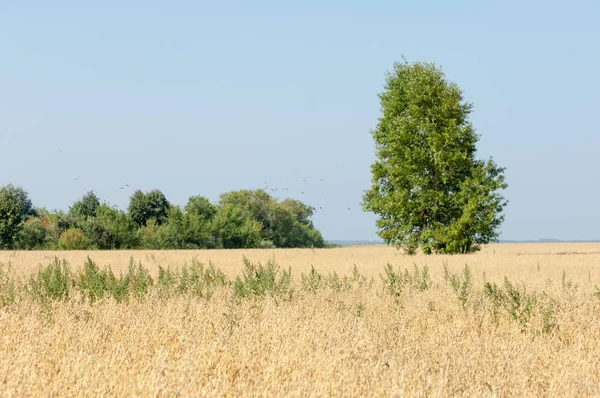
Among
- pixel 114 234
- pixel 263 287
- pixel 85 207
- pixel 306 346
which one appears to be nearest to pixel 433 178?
pixel 263 287

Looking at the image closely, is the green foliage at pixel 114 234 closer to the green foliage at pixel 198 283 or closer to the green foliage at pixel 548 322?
the green foliage at pixel 198 283

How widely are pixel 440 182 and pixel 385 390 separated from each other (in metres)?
30.2

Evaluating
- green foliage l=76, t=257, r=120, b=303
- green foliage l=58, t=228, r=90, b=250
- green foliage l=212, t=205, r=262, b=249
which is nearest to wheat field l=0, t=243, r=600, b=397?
green foliage l=76, t=257, r=120, b=303

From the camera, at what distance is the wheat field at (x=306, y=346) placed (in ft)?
18.1

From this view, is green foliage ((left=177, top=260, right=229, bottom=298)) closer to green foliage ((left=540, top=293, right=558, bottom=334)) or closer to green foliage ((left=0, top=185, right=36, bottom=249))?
green foliage ((left=540, top=293, right=558, bottom=334))

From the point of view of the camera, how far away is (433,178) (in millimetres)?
34281

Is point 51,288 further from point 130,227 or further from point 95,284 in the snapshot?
point 130,227

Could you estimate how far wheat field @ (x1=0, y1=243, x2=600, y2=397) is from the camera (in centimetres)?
550

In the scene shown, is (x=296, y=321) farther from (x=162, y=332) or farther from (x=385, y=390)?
(x=385, y=390)

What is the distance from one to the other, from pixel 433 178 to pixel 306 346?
28482 millimetres

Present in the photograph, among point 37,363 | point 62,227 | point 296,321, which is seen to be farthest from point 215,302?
point 62,227

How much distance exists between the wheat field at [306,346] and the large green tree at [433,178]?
2193 centimetres

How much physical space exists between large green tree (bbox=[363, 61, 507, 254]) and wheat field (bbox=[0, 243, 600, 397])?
71.9ft

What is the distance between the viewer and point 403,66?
36844 millimetres
